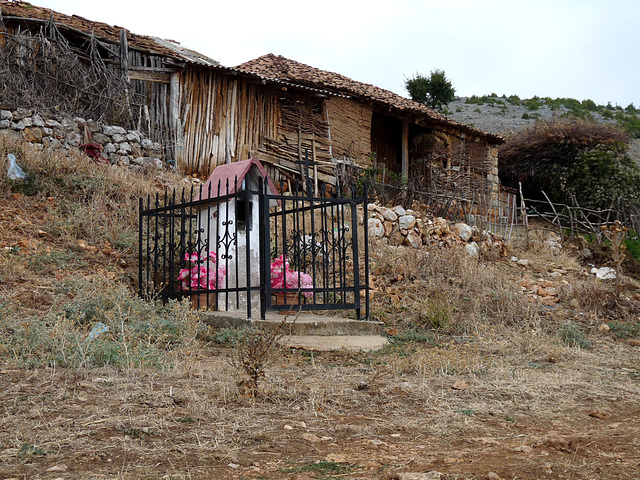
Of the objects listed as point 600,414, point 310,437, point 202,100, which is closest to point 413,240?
point 202,100

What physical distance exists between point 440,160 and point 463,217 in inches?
202

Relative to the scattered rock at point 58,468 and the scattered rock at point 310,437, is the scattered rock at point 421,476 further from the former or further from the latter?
the scattered rock at point 58,468

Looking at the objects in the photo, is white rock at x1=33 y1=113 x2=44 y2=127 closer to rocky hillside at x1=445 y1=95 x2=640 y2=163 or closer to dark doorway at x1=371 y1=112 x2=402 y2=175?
dark doorway at x1=371 y1=112 x2=402 y2=175

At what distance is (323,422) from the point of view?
127 inches

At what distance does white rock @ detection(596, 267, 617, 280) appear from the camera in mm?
10766

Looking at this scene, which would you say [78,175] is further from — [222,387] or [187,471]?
[187,471]

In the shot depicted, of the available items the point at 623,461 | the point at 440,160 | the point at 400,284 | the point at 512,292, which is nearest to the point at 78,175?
the point at 400,284

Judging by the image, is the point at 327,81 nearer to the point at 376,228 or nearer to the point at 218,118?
the point at 218,118

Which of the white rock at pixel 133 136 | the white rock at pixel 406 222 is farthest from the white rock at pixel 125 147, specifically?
the white rock at pixel 406 222

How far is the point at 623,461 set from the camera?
254 centimetres

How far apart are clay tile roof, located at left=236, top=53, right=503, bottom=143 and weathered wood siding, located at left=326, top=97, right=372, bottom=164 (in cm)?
48

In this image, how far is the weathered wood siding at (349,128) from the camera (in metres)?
15.7

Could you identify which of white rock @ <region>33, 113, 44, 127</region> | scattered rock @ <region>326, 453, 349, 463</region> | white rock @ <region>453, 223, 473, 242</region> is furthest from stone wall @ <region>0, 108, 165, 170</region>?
scattered rock @ <region>326, 453, 349, 463</region>

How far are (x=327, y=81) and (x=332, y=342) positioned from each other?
11.5 metres
